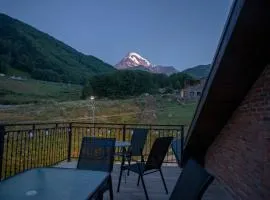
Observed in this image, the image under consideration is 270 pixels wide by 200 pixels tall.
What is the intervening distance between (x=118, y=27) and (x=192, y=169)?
74.5ft

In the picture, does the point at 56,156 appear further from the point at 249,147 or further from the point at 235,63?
the point at 235,63

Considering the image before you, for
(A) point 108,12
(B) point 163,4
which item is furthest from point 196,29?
(A) point 108,12

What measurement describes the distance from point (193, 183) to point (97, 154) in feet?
4.81

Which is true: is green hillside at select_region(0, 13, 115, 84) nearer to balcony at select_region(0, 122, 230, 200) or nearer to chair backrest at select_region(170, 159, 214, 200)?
balcony at select_region(0, 122, 230, 200)

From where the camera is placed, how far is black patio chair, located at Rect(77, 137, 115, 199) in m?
3.03

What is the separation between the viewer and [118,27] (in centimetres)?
2364

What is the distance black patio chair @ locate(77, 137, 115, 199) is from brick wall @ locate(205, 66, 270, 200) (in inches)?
61.6

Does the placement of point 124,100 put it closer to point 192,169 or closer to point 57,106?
point 57,106

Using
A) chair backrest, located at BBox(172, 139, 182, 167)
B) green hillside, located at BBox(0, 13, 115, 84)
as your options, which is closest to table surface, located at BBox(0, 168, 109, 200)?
chair backrest, located at BBox(172, 139, 182, 167)

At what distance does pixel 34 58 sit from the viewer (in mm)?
13750

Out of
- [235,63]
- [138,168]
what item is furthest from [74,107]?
A: [235,63]

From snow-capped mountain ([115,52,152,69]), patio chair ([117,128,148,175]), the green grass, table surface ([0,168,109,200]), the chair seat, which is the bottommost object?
the chair seat

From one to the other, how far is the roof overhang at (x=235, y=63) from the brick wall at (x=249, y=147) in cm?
13

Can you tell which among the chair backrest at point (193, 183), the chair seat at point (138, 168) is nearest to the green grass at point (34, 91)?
the chair seat at point (138, 168)
